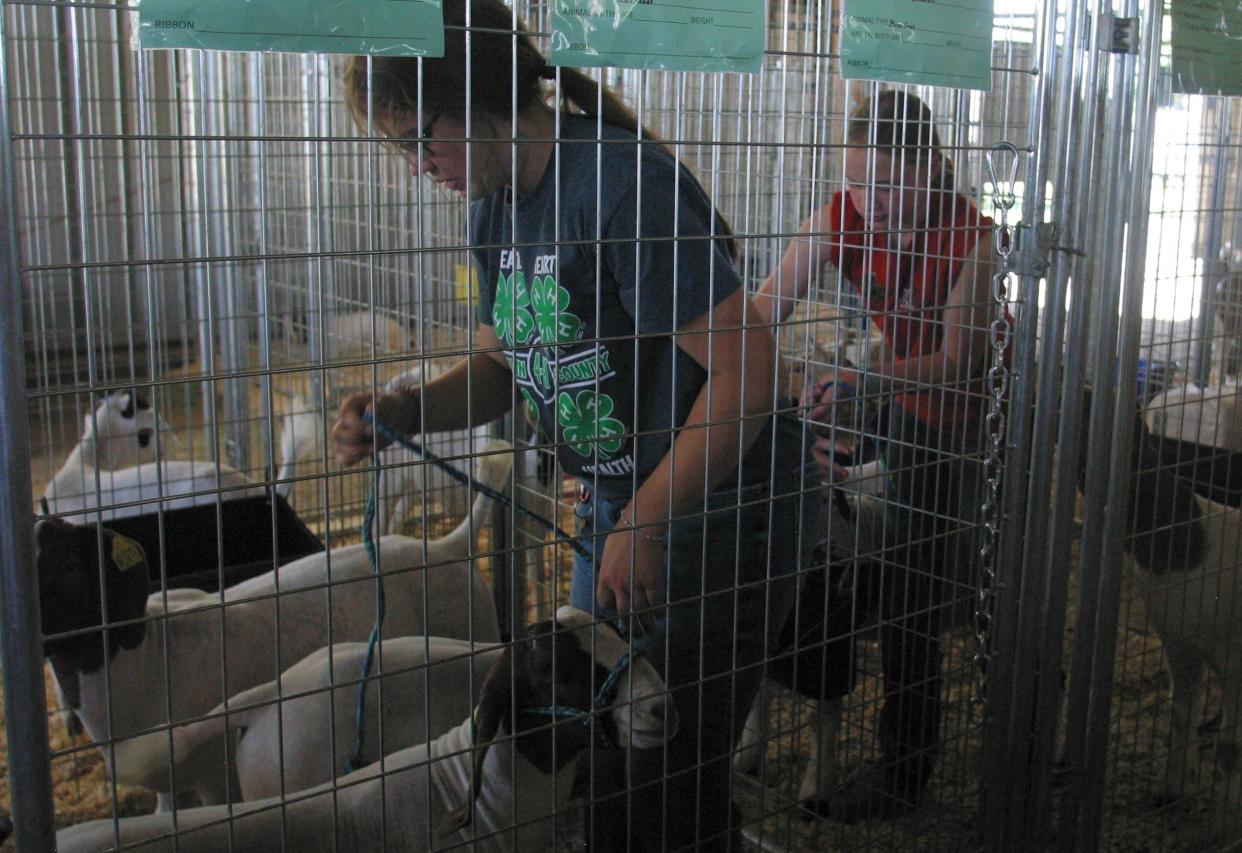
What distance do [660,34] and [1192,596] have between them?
67.6 inches

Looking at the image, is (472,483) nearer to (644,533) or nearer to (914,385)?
(644,533)

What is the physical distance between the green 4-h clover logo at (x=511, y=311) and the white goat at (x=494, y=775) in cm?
35

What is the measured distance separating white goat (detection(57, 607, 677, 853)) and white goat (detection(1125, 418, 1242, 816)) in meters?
1.09

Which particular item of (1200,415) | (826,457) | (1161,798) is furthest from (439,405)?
(1161,798)

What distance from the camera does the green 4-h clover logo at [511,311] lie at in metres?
1.47

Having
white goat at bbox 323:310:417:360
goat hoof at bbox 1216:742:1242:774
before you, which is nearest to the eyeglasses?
goat hoof at bbox 1216:742:1242:774

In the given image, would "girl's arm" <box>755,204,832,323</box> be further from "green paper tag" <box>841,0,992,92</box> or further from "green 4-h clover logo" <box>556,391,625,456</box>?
"green 4-h clover logo" <box>556,391,625,456</box>

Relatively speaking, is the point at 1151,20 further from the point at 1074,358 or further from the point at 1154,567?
the point at 1154,567

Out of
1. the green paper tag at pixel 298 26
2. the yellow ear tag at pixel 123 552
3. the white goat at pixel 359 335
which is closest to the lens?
the green paper tag at pixel 298 26

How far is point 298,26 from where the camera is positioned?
103 centimetres

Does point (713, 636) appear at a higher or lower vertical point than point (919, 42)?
lower

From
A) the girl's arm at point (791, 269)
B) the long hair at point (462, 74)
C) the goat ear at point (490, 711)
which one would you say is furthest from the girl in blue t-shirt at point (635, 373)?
the girl's arm at point (791, 269)

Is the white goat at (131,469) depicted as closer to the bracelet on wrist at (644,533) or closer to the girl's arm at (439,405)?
the girl's arm at (439,405)

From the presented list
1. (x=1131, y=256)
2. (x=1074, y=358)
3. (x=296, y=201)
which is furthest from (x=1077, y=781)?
(x=296, y=201)
